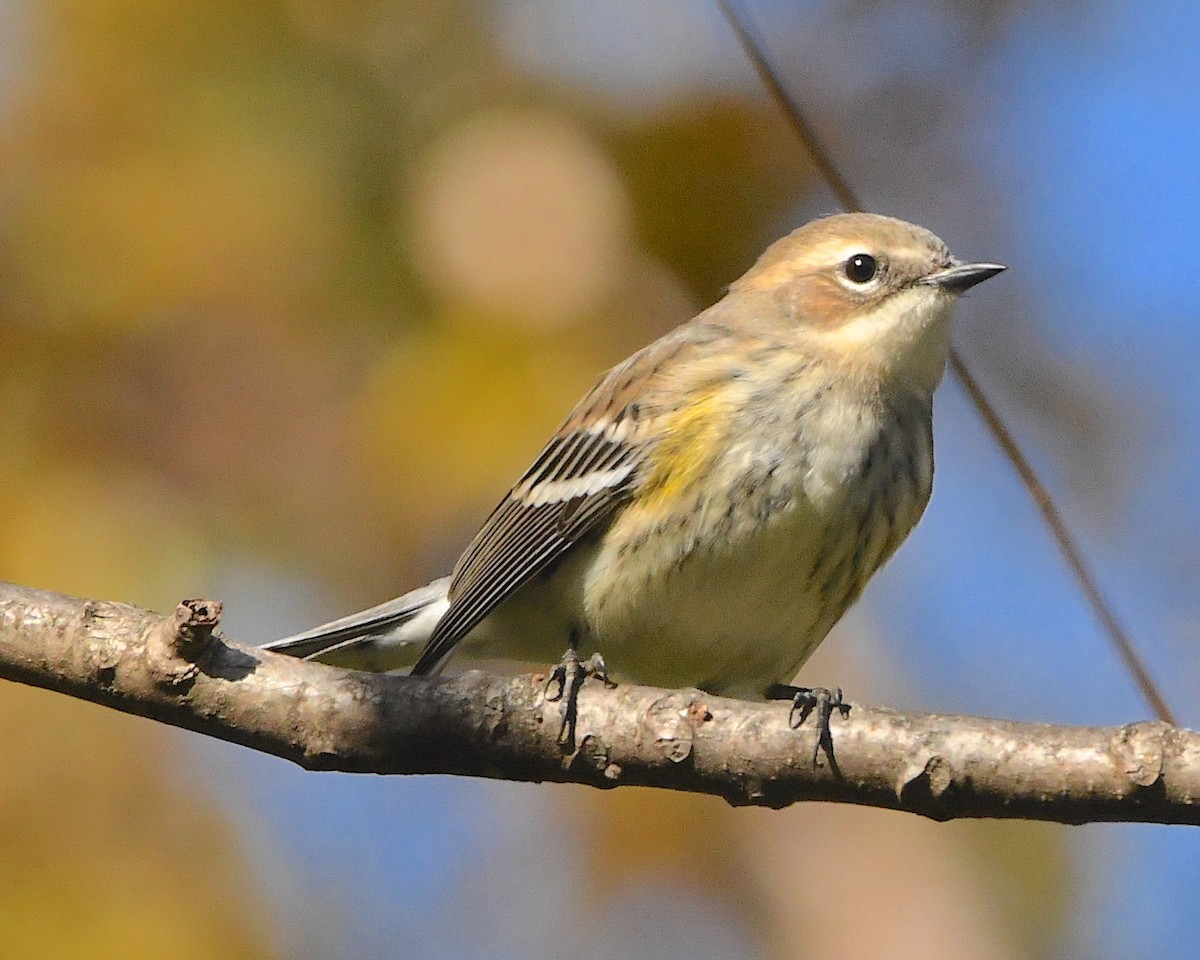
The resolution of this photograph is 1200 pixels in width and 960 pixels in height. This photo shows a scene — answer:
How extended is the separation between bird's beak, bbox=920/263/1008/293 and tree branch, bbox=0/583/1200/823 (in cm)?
175

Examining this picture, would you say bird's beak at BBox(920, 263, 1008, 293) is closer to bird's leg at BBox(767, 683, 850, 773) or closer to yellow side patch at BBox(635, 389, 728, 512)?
yellow side patch at BBox(635, 389, 728, 512)

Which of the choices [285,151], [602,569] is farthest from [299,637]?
[285,151]

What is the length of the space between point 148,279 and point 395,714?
203 cm

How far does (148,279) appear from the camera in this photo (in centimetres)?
403

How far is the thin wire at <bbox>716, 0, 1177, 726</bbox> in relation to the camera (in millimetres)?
2100

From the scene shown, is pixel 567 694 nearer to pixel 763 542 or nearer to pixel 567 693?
pixel 567 693

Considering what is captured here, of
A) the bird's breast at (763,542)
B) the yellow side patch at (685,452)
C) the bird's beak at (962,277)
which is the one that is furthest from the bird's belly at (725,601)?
the bird's beak at (962,277)

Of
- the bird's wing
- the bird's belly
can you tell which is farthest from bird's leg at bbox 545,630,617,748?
the bird's wing

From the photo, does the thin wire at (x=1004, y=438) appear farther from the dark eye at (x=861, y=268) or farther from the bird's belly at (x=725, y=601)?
the dark eye at (x=861, y=268)

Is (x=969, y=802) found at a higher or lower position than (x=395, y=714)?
lower

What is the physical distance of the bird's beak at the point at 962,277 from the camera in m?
3.84

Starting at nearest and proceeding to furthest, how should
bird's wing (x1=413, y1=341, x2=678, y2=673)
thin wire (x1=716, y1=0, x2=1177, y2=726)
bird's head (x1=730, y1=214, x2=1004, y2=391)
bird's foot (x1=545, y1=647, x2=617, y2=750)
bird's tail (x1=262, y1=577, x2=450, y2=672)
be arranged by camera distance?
thin wire (x1=716, y1=0, x2=1177, y2=726) → bird's foot (x1=545, y1=647, x2=617, y2=750) → bird's wing (x1=413, y1=341, x2=678, y2=673) → bird's head (x1=730, y1=214, x2=1004, y2=391) → bird's tail (x1=262, y1=577, x2=450, y2=672)

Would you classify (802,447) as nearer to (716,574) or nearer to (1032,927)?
(716,574)

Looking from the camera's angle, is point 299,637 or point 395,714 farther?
point 299,637
